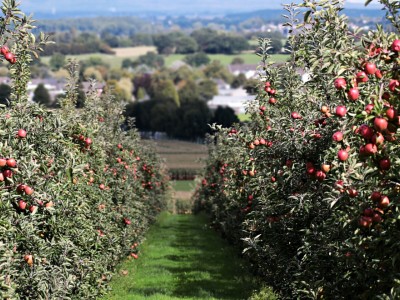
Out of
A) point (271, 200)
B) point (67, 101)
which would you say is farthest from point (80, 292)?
point (67, 101)

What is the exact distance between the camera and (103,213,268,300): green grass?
1558cm

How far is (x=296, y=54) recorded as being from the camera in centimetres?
1123

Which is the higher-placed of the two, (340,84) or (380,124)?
(340,84)

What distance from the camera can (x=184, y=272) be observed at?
755 inches

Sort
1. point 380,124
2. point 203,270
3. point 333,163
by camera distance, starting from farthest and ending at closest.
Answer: point 203,270 → point 333,163 → point 380,124

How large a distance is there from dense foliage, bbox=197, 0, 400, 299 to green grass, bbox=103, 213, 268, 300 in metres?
4.13

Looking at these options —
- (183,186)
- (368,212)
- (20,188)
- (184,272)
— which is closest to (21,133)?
(20,188)

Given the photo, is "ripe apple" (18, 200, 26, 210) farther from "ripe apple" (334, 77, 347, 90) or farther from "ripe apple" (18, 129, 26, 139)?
"ripe apple" (334, 77, 347, 90)

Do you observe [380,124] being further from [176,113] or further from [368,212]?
[176,113]

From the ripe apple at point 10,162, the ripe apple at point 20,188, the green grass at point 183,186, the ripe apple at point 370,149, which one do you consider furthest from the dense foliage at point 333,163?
the green grass at point 183,186

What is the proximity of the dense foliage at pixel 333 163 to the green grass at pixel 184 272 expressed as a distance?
4126mm

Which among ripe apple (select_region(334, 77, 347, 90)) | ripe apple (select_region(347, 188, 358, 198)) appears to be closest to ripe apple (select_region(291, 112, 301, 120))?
ripe apple (select_region(334, 77, 347, 90))

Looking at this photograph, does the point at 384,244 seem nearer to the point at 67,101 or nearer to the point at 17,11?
the point at 17,11

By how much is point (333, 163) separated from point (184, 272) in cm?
1253
